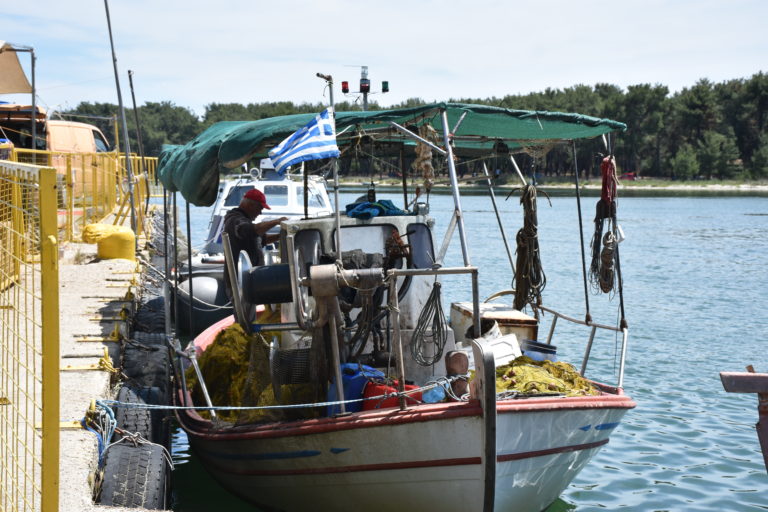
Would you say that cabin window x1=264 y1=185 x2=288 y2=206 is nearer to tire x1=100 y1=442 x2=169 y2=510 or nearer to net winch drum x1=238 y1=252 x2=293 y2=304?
net winch drum x1=238 y1=252 x2=293 y2=304

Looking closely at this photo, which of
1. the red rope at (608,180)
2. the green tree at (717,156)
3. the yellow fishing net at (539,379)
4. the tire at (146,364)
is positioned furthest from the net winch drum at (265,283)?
the green tree at (717,156)

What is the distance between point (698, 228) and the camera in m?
39.5

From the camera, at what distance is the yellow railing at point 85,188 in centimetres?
1579

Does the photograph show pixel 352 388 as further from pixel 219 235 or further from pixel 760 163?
pixel 760 163

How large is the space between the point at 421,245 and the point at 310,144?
5.73 feet

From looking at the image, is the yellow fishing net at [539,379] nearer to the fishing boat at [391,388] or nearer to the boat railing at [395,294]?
the fishing boat at [391,388]

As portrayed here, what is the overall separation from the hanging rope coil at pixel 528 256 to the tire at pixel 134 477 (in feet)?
12.2

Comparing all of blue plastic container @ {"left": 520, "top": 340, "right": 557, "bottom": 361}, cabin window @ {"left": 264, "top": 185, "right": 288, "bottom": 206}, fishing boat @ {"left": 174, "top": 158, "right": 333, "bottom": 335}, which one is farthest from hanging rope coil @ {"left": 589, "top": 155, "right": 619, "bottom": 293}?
cabin window @ {"left": 264, "top": 185, "right": 288, "bottom": 206}

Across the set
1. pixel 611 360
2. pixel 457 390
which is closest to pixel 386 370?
pixel 457 390

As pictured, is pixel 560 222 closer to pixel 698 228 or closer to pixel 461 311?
pixel 698 228

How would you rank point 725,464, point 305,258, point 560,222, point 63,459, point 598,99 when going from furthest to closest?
point 598,99 < point 560,222 < point 725,464 < point 305,258 < point 63,459

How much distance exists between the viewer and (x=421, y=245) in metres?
7.40

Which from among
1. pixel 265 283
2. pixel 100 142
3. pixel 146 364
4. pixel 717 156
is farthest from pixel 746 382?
pixel 717 156

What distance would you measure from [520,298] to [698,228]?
3424cm
